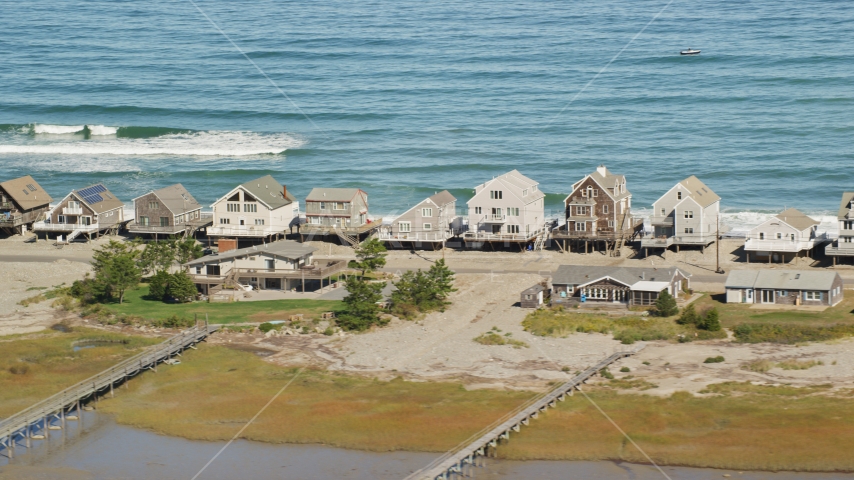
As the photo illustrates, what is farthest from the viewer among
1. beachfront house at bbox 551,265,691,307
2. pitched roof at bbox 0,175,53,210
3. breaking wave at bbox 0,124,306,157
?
breaking wave at bbox 0,124,306,157

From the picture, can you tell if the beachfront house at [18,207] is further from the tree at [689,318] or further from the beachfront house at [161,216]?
the tree at [689,318]

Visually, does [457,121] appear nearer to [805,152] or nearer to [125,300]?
[805,152]

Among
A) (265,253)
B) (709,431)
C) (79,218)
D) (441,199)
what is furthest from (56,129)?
(709,431)

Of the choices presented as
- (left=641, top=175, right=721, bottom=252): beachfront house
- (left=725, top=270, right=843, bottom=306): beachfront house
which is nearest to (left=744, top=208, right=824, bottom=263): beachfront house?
(left=641, top=175, right=721, bottom=252): beachfront house

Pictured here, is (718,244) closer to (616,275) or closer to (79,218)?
(616,275)

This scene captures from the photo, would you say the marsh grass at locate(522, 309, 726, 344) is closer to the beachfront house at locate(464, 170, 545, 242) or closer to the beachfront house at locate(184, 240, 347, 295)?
the beachfront house at locate(184, 240, 347, 295)

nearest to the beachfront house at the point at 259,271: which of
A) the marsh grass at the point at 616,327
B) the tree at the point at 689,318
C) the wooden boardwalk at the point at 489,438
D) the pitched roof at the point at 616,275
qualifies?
the pitched roof at the point at 616,275
